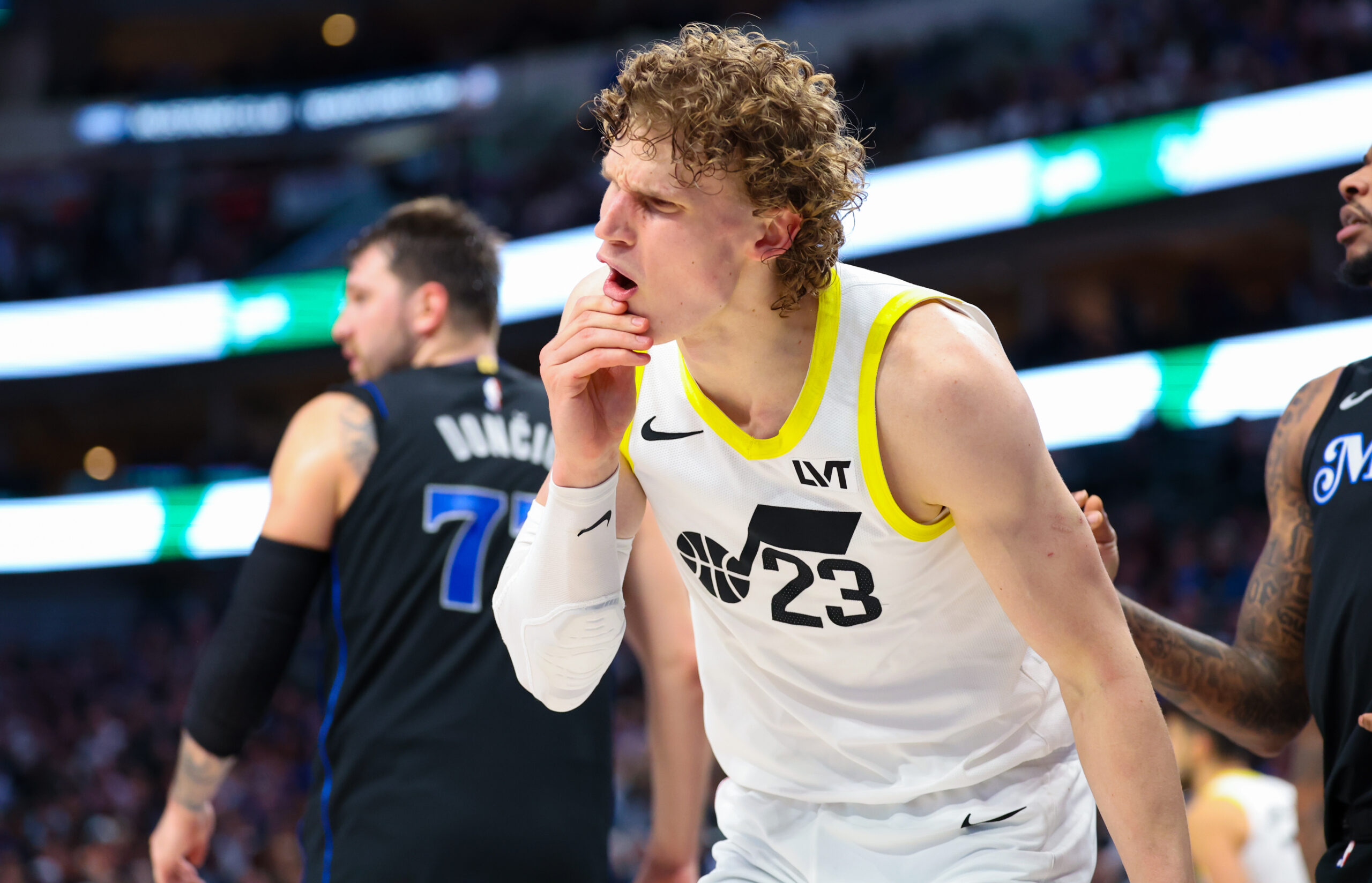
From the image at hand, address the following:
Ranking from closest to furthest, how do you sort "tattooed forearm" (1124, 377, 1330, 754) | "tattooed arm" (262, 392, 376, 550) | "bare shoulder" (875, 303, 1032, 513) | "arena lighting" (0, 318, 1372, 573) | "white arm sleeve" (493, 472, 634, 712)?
"bare shoulder" (875, 303, 1032, 513) < "white arm sleeve" (493, 472, 634, 712) < "tattooed forearm" (1124, 377, 1330, 754) < "tattooed arm" (262, 392, 376, 550) < "arena lighting" (0, 318, 1372, 573)

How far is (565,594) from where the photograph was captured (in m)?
2.20

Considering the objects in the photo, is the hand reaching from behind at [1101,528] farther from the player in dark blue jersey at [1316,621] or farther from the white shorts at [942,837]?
the white shorts at [942,837]

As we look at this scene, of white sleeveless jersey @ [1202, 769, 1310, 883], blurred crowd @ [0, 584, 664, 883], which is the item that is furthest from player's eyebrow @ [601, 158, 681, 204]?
blurred crowd @ [0, 584, 664, 883]

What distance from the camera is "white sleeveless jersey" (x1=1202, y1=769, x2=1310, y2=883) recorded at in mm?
4988

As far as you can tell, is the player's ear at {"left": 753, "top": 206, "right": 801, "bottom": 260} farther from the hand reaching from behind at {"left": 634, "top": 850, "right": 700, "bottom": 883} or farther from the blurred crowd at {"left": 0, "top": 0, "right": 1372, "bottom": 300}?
the blurred crowd at {"left": 0, "top": 0, "right": 1372, "bottom": 300}

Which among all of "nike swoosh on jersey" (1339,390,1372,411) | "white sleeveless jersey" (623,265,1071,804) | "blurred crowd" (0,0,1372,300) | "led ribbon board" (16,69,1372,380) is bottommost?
"white sleeveless jersey" (623,265,1071,804)

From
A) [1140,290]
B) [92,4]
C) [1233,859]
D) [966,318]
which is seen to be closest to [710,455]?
[966,318]

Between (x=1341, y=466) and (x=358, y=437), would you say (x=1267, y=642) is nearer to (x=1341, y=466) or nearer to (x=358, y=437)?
(x=1341, y=466)

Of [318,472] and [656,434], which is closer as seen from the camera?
[656,434]

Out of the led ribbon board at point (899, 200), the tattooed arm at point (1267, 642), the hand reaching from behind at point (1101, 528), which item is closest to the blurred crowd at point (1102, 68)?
the led ribbon board at point (899, 200)

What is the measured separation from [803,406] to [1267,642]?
1.45 meters

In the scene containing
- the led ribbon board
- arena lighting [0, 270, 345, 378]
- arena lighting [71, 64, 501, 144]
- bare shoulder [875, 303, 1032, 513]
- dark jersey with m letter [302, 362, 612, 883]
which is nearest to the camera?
bare shoulder [875, 303, 1032, 513]

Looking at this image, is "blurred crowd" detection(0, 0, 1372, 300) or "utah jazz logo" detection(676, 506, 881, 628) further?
"blurred crowd" detection(0, 0, 1372, 300)

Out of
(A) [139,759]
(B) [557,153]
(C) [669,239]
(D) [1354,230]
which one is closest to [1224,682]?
(D) [1354,230]
